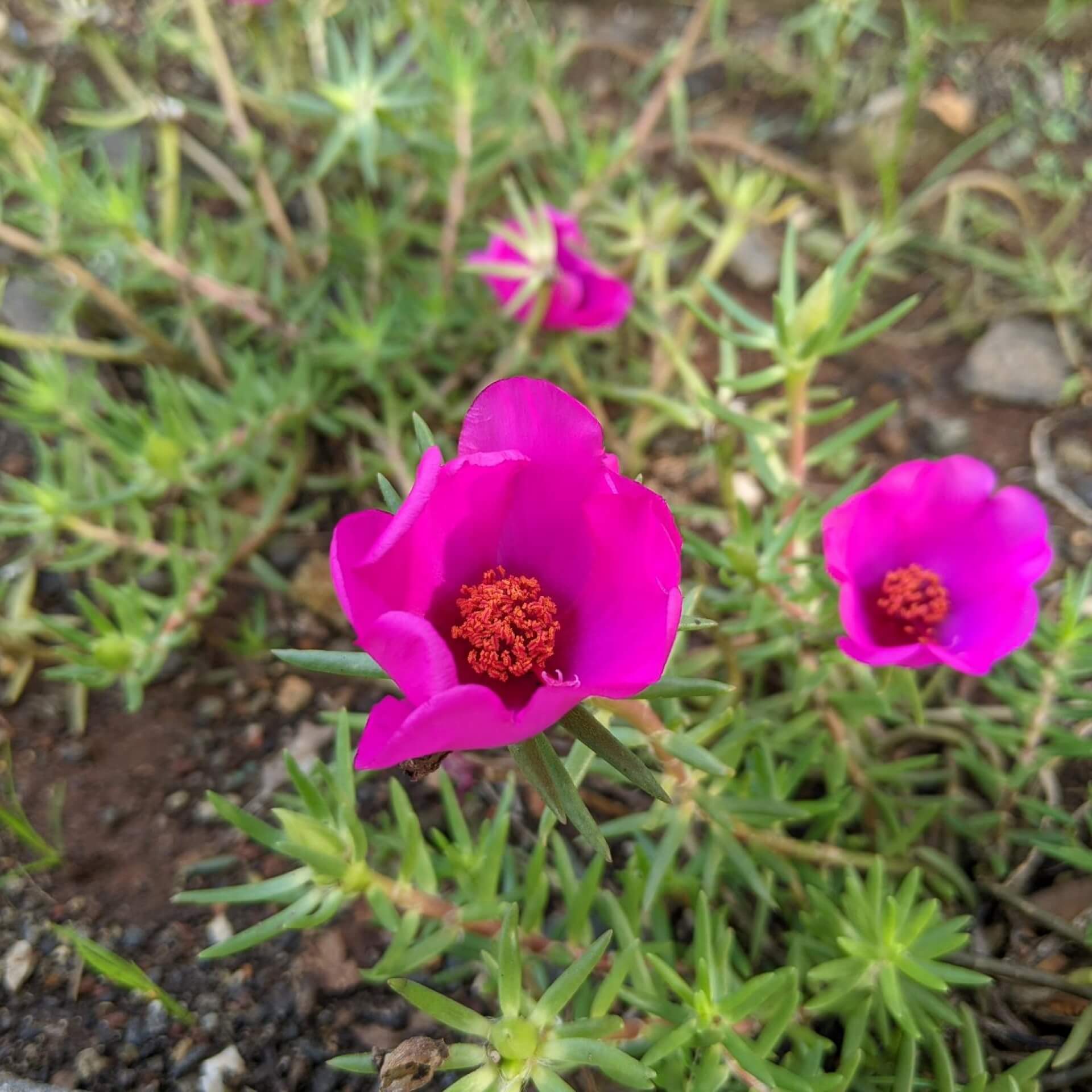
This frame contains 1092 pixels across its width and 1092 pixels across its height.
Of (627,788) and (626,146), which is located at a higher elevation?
(626,146)

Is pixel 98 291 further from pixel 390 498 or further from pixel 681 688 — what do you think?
pixel 681 688

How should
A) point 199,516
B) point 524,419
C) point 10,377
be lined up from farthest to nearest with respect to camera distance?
point 199,516 < point 10,377 < point 524,419

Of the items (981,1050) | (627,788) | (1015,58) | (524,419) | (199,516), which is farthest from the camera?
(1015,58)

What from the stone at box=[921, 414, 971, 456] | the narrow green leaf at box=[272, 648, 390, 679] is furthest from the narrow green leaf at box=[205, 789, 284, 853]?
the stone at box=[921, 414, 971, 456]

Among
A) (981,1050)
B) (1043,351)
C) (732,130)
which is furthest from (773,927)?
(732,130)

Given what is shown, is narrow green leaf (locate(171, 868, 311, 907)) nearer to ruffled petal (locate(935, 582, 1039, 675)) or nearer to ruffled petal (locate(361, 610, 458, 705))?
ruffled petal (locate(361, 610, 458, 705))

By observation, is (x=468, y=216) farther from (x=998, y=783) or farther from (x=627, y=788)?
(x=998, y=783)

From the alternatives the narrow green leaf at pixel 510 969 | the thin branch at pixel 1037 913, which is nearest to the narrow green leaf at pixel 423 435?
the narrow green leaf at pixel 510 969
